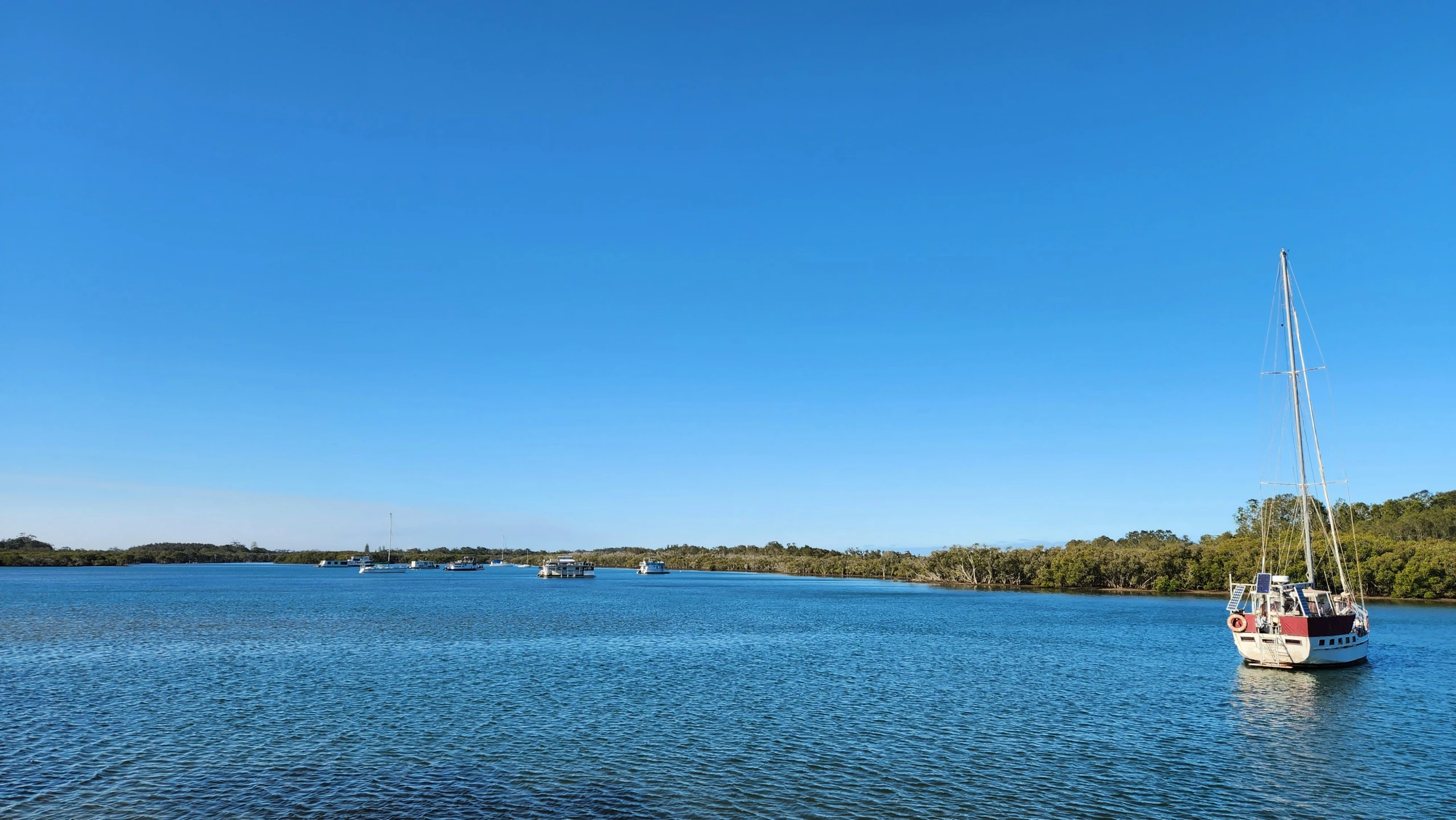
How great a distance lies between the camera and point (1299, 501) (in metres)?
63.4

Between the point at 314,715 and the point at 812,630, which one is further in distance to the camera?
the point at 812,630

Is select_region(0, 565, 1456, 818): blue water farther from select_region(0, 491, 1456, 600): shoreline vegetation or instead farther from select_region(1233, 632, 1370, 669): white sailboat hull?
select_region(0, 491, 1456, 600): shoreline vegetation

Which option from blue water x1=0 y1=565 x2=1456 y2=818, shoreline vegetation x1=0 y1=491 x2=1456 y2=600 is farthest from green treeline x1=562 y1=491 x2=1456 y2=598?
blue water x1=0 y1=565 x2=1456 y2=818

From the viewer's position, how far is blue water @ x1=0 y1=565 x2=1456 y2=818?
27031 millimetres

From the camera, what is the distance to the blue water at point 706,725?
2703 centimetres

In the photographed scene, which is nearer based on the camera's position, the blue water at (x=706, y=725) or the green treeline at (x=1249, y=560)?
the blue water at (x=706, y=725)

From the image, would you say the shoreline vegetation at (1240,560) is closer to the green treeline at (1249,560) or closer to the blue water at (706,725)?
the green treeline at (1249,560)

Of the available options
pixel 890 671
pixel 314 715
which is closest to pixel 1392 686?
pixel 890 671

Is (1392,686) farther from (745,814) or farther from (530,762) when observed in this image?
(530,762)

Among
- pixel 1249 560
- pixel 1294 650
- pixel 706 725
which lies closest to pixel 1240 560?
pixel 1249 560

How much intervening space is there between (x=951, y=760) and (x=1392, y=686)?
118 ft

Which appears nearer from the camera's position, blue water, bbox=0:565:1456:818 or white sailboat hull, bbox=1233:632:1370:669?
blue water, bbox=0:565:1456:818

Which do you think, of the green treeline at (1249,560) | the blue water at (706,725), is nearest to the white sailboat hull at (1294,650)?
the blue water at (706,725)

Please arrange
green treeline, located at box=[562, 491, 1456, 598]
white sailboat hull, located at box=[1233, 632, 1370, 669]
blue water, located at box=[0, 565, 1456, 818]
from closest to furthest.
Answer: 1. blue water, located at box=[0, 565, 1456, 818]
2. white sailboat hull, located at box=[1233, 632, 1370, 669]
3. green treeline, located at box=[562, 491, 1456, 598]
